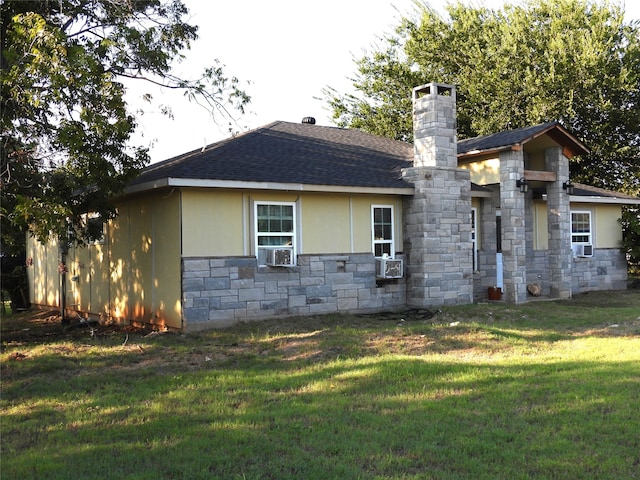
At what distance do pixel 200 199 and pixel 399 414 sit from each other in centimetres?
691

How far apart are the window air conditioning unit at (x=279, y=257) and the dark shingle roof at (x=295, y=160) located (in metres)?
1.34

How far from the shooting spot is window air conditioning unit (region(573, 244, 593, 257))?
1872 centimetres

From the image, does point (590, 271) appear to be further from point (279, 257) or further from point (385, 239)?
point (279, 257)

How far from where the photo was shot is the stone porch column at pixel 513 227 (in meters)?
15.1

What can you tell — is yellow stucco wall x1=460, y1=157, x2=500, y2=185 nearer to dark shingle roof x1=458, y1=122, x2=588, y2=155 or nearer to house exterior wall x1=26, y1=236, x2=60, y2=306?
dark shingle roof x1=458, y1=122, x2=588, y2=155

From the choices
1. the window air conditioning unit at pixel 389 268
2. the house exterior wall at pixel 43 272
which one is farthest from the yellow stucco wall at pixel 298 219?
the house exterior wall at pixel 43 272

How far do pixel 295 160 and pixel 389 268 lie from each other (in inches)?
123

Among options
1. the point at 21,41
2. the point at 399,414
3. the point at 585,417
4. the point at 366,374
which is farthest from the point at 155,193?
the point at 585,417

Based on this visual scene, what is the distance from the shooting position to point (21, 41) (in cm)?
924

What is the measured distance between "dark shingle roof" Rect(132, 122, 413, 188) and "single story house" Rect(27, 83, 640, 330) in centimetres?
6

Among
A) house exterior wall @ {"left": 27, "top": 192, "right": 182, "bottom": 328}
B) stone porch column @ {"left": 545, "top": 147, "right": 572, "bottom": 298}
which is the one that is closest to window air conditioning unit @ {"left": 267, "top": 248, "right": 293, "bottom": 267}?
house exterior wall @ {"left": 27, "top": 192, "right": 182, "bottom": 328}

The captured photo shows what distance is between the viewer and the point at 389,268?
13555mm

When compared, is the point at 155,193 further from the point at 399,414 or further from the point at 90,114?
the point at 399,414

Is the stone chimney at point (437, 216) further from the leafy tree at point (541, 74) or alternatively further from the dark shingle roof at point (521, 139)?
the leafy tree at point (541, 74)
